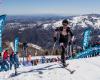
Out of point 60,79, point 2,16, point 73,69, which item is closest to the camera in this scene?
point 60,79

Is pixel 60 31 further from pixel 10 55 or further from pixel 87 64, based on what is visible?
pixel 10 55

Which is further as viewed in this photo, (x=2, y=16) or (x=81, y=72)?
(x=2, y=16)

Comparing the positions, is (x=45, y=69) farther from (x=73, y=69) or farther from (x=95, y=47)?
(x=95, y=47)

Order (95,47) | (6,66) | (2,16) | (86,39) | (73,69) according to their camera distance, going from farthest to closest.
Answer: (86,39), (95,47), (6,66), (2,16), (73,69)

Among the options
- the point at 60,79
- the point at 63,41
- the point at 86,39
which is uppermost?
the point at 63,41

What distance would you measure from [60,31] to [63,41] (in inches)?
19.2

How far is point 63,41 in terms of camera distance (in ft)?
52.3

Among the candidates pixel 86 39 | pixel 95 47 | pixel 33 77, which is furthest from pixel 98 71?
pixel 86 39

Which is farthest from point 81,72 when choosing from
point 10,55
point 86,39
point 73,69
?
point 86,39

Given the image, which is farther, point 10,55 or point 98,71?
point 10,55

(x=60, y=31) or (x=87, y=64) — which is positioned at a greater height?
(x=60, y=31)

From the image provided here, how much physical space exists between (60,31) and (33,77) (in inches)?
98.4

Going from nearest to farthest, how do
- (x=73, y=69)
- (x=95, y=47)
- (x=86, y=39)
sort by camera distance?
(x=73, y=69)
(x=95, y=47)
(x=86, y=39)

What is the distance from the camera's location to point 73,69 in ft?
52.8
